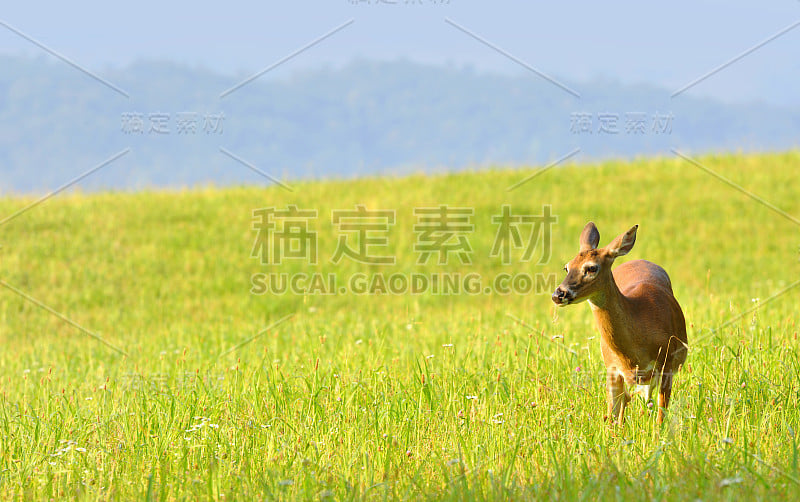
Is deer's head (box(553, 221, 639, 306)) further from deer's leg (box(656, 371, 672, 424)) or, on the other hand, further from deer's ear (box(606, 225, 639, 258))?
deer's leg (box(656, 371, 672, 424))

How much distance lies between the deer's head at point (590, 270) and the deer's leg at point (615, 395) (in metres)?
0.82

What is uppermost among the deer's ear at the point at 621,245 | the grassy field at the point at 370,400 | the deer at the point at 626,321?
the deer's ear at the point at 621,245

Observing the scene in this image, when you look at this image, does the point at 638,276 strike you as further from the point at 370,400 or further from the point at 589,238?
the point at 370,400

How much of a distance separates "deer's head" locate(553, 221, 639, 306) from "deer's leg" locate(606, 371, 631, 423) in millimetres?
816

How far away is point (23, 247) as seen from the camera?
1855 centimetres

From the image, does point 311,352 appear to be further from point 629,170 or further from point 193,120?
point 629,170

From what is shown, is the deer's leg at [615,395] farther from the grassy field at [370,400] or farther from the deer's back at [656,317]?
the deer's back at [656,317]

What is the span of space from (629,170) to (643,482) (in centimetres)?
2098

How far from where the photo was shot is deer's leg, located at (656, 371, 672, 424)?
17.3 ft

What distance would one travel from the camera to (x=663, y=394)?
209 inches

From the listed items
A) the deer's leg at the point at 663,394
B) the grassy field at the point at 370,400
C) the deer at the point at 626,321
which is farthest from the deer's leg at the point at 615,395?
the deer's leg at the point at 663,394

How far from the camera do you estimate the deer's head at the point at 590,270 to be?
473 centimetres

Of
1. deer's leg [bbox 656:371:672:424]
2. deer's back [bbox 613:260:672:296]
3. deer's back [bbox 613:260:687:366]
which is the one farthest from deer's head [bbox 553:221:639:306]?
deer's leg [bbox 656:371:672:424]

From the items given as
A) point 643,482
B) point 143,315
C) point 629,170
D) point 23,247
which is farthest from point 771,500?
point 629,170
